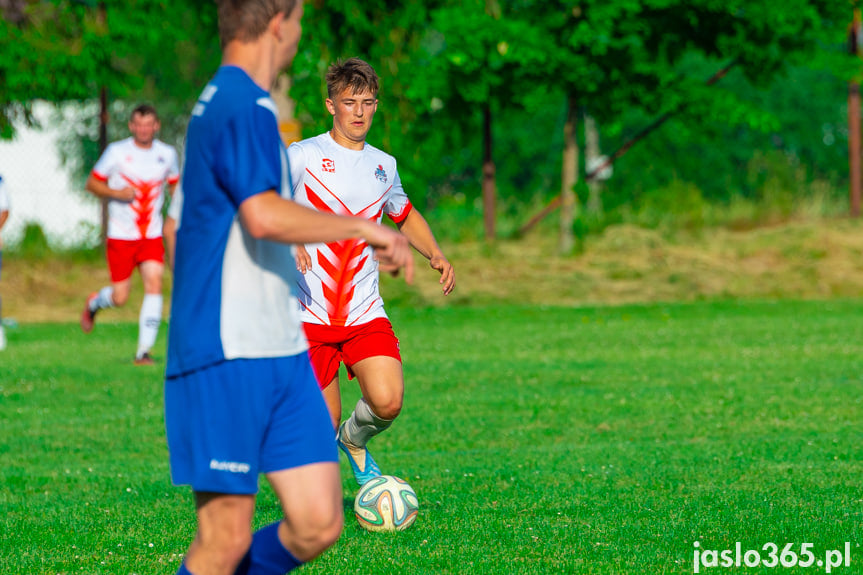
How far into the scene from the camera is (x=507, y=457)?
820 centimetres

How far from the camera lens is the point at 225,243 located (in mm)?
3736

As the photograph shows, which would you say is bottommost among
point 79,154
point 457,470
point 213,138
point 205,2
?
point 457,470

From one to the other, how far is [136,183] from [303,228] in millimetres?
10189

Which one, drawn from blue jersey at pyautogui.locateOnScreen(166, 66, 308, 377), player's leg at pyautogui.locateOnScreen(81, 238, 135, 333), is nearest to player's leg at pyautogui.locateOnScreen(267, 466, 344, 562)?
blue jersey at pyautogui.locateOnScreen(166, 66, 308, 377)

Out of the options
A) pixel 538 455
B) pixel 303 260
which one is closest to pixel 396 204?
pixel 303 260

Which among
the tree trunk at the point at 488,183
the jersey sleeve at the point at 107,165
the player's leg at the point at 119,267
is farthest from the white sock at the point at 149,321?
the tree trunk at the point at 488,183

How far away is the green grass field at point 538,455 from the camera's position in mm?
5754

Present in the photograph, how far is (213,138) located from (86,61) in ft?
64.0

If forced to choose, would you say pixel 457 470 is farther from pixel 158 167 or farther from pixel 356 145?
pixel 158 167

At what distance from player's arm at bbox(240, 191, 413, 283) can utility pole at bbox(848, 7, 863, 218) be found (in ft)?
69.5

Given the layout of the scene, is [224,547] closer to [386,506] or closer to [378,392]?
[386,506]

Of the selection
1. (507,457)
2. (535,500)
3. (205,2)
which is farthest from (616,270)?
(535,500)

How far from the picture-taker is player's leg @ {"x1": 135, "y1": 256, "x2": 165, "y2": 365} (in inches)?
527

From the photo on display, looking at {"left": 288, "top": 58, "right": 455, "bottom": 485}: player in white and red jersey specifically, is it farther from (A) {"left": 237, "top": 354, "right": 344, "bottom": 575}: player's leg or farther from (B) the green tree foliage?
(B) the green tree foliage
